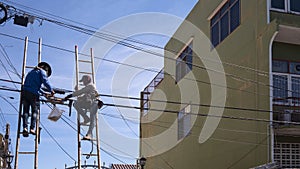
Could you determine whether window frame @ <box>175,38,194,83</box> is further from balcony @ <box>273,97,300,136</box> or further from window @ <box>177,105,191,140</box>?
balcony @ <box>273,97,300,136</box>

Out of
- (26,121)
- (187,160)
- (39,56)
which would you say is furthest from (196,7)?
(26,121)

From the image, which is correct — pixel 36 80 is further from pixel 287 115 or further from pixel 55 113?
pixel 287 115

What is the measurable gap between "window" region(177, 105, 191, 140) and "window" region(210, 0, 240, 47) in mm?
4443

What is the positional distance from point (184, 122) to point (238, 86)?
23.5 ft

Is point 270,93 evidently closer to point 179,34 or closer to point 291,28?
point 291,28

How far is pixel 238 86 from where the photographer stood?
64.4ft

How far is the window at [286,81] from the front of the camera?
59.8ft

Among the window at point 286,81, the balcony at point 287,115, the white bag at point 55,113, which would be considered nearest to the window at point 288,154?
the balcony at point 287,115

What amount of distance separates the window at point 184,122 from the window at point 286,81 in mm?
7391

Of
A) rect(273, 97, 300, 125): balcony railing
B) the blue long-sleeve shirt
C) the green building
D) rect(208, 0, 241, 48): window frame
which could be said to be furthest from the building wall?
the blue long-sleeve shirt

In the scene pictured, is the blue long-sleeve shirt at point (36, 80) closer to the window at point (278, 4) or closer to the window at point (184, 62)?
the window at point (278, 4)

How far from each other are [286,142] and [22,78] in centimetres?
944

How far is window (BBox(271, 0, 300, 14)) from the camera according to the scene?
59.7ft

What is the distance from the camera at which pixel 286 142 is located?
1809 centimetres
